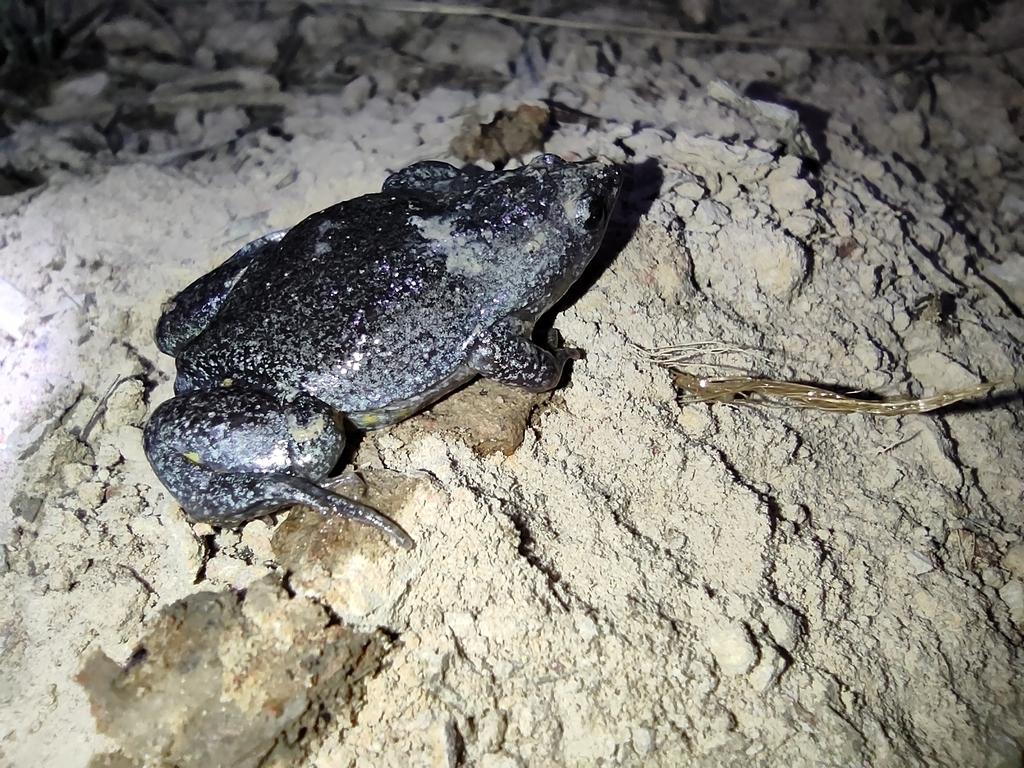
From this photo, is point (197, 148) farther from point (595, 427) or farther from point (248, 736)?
point (248, 736)

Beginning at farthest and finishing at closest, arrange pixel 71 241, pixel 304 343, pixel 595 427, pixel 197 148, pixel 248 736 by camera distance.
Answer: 1. pixel 197 148
2. pixel 71 241
3. pixel 595 427
4. pixel 304 343
5. pixel 248 736

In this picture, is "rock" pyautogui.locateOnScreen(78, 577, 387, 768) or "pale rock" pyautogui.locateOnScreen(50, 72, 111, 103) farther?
"pale rock" pyautogui.locateOnScreen(50, 72, 111, 103)

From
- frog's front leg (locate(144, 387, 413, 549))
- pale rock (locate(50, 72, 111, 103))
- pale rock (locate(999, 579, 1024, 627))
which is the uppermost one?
pale rock (locate(50, 72, 111, 103))

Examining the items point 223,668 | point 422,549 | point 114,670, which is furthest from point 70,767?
point 422,549

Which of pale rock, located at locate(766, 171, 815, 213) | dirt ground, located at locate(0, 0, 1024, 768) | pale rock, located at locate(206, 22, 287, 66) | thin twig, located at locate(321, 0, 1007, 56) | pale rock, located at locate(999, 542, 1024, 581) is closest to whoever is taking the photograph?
dirt ground, located at locate(0, 0, 1024, 768)

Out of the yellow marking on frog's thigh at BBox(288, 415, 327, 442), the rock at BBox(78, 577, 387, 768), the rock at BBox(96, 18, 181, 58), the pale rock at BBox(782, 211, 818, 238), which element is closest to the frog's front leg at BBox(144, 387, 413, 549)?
the yellow marking on frog's thigh at BBox(288, 415, 327, 442)

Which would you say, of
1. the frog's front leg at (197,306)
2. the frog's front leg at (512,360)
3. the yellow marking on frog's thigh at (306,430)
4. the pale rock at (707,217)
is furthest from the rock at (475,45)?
the yellow marking on frog's thigh at (306,430)

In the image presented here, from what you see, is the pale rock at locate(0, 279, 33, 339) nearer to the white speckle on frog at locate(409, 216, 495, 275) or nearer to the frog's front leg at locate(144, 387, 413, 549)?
the frog's front leg at locate(144, 387, 413, 549)
